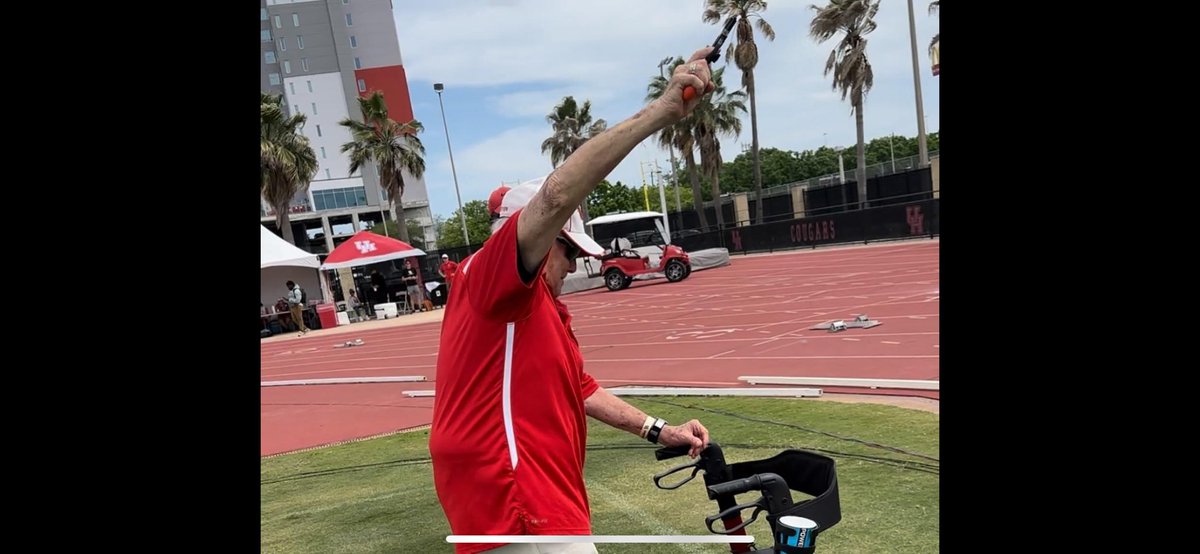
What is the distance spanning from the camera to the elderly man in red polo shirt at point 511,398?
179cm

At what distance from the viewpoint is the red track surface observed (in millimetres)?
9227

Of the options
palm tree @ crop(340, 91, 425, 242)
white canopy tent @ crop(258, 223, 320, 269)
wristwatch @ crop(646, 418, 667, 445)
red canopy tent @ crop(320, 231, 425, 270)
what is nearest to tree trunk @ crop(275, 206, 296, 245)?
palm tree @ crop(340, 91, 425, 242)

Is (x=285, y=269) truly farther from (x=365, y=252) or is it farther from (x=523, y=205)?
(x=523, y=205)

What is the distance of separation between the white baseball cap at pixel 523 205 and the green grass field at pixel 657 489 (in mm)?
2534

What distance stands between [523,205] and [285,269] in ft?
94.2

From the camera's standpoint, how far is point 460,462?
1.92 meters

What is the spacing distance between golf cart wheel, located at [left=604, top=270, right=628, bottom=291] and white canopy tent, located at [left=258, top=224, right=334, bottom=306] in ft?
33.4

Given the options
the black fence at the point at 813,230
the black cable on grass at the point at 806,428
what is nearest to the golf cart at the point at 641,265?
the black fence at the point at 813,230

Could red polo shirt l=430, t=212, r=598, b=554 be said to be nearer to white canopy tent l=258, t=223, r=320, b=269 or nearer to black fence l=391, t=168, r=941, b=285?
white canopy tent l=258, t=223, r=320, b=269

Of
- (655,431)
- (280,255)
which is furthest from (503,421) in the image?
(280,255)

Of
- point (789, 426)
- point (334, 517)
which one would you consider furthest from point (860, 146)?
point (334, 517)
